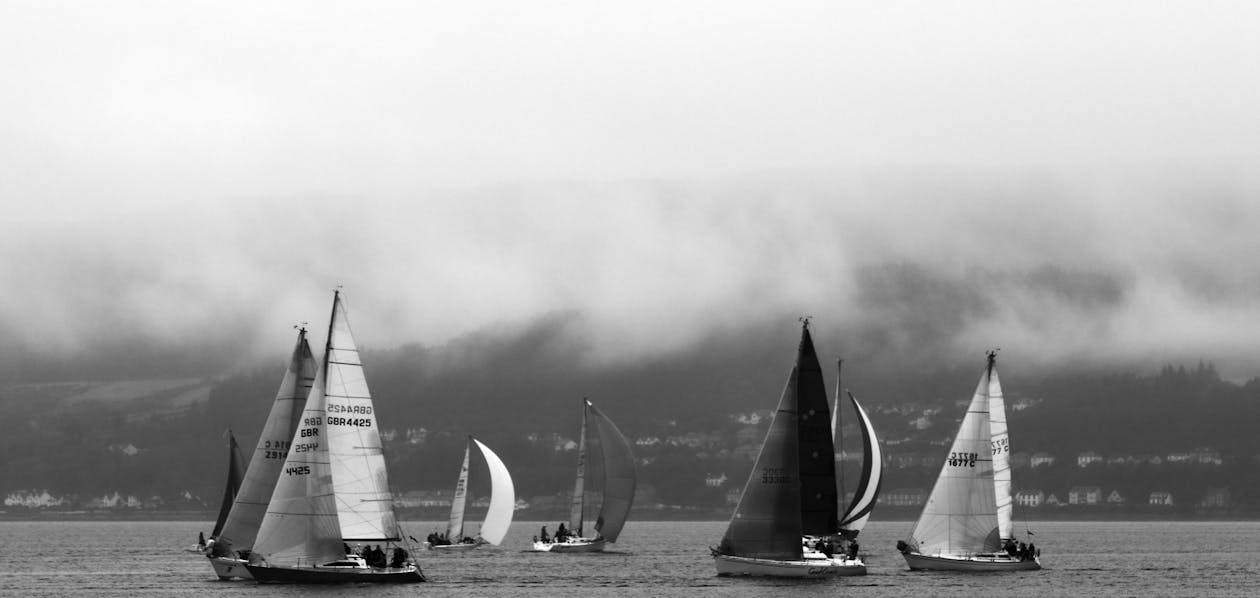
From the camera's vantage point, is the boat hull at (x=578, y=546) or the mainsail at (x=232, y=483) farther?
the boat hull at (x=578, y=546)

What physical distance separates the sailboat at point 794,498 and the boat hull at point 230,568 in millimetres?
26470

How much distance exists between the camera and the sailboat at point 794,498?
94750 millimetres

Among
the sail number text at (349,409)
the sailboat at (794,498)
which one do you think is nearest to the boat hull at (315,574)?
the sail number text at (349,409)

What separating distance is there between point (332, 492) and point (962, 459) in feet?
132

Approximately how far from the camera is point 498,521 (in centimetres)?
15788

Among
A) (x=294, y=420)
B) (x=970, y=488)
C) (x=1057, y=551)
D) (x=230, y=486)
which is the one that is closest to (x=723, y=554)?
(x=970, y=488)

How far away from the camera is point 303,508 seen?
86812mm

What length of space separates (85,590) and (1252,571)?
83.9m

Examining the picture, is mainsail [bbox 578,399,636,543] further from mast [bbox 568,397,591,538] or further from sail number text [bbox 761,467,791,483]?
sail number text [bbox 761,467,791,483]

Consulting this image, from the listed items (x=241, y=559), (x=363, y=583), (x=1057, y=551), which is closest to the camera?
(x=363, y=583)

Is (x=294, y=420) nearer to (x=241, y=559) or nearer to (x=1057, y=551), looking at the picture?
(x=241, y=559)

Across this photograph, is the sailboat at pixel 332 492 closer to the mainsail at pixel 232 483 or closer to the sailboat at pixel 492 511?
the mainsail at pixel 232 483

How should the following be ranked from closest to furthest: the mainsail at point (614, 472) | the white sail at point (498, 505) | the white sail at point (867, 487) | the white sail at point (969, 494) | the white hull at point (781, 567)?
the white hull at point (781, 567) → the white sail at point (969, 494) → the white sail at point (867, 487) → the mainsail at point (614, 472) → the white sail at point (498, 505)

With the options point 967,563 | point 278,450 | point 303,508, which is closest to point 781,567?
point 967,563
